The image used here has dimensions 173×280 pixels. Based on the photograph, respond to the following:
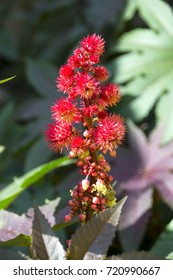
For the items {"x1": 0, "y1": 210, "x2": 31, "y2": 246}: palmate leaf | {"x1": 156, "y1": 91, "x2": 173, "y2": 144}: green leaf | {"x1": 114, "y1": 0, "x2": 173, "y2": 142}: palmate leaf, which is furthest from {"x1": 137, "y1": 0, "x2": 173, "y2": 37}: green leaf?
{"x1": 0, "y1": 210, "x2": 31, "y2": 246}: palmate leaf

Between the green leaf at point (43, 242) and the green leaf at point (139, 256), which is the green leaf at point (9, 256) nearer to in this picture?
the green leaf at point (43, 242)

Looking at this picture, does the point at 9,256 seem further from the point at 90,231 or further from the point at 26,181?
the point at 26,181

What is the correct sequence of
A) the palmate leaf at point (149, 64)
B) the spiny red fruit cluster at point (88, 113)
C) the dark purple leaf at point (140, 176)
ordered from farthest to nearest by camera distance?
1. the palmate leaf at point (149, 64)
2. the dark purple leaf at point (140, 176)
3. the spiny red fruit cluster at point (88, 113)

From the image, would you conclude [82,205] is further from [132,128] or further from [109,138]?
[132,128]

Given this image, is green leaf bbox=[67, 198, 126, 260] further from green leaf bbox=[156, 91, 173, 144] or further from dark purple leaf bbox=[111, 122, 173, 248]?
green leaf bbox=[156, 91, 173, 144]

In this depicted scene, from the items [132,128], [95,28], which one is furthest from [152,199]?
[95,28]

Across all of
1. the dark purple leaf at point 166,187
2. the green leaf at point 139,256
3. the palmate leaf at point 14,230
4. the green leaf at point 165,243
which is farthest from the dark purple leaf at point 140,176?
the green leaf at point 139,256
